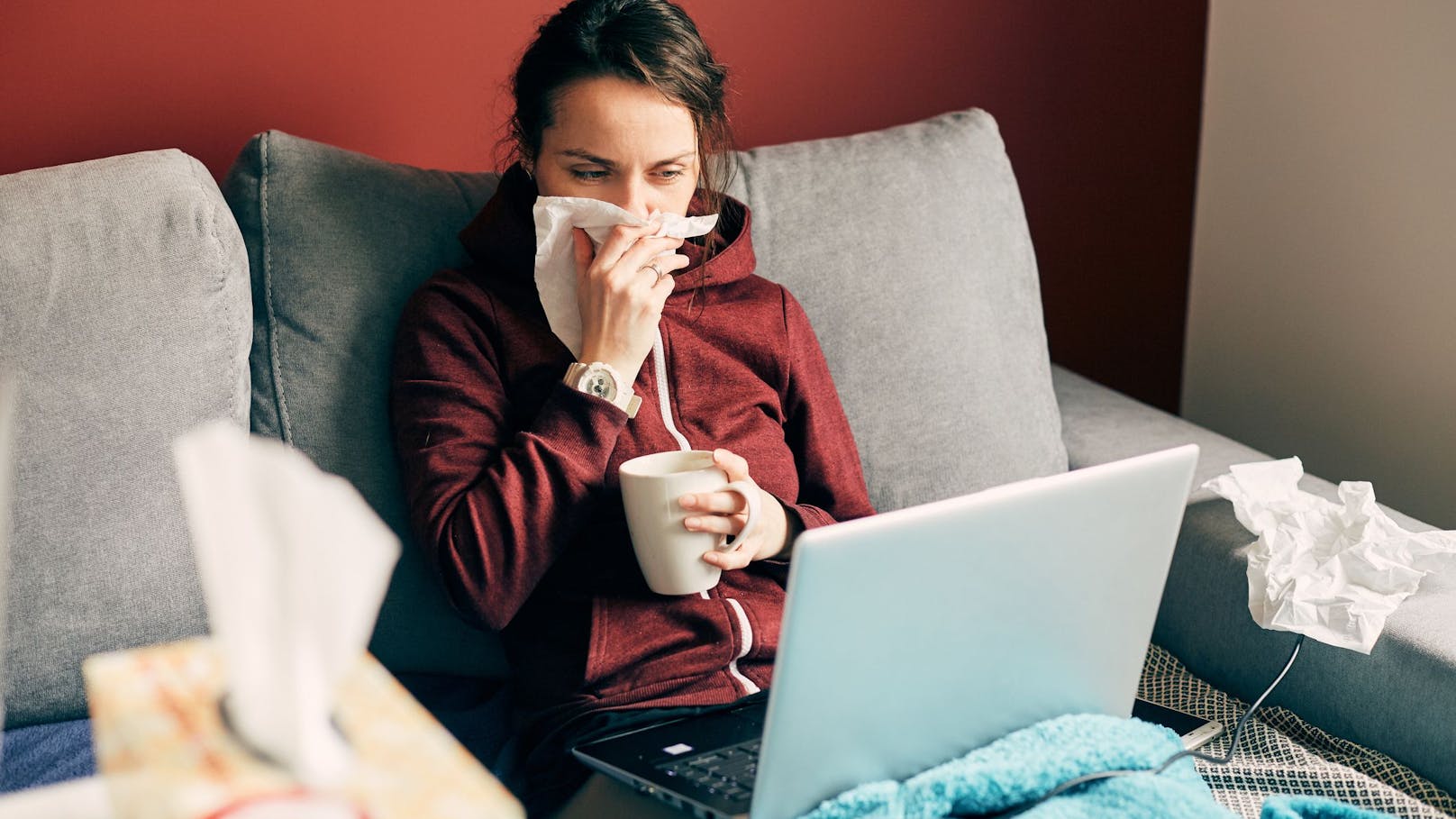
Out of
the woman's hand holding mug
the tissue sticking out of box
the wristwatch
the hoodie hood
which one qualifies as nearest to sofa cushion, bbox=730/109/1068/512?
the hoodie hood

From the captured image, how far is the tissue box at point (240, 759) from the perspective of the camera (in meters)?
0.53

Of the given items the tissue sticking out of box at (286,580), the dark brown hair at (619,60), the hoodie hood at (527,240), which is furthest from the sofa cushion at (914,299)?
the tissue sticking out of box at (286,580)

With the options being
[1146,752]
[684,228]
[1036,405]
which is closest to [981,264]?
[1036,405]

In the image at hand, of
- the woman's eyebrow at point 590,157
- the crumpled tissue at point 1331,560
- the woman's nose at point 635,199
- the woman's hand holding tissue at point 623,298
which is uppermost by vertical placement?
the woman's eyebrow at point 590,157

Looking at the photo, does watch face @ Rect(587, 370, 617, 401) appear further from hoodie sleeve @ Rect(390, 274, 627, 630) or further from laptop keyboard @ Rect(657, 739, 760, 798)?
laptop keyboard @ Rect(657, 739, 760, 798)

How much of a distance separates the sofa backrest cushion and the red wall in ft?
0.81

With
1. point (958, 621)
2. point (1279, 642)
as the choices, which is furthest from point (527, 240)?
point (1279, 642)

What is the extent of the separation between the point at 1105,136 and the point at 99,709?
1.86 m

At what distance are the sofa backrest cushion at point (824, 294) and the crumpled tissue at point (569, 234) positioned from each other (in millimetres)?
199

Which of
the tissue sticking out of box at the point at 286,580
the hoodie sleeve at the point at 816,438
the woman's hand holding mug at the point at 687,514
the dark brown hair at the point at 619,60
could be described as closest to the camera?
the tissue sticking out of box at the point at 286,580

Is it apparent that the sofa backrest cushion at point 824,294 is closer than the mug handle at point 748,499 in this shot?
No

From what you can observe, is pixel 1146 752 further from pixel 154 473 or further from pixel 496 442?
pixel 154 473

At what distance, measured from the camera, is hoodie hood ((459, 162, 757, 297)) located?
4.16 feet

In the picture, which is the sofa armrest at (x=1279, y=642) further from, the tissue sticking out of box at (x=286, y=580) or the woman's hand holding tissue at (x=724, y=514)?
the tissue sticking out of box at (x=286, y=580)
